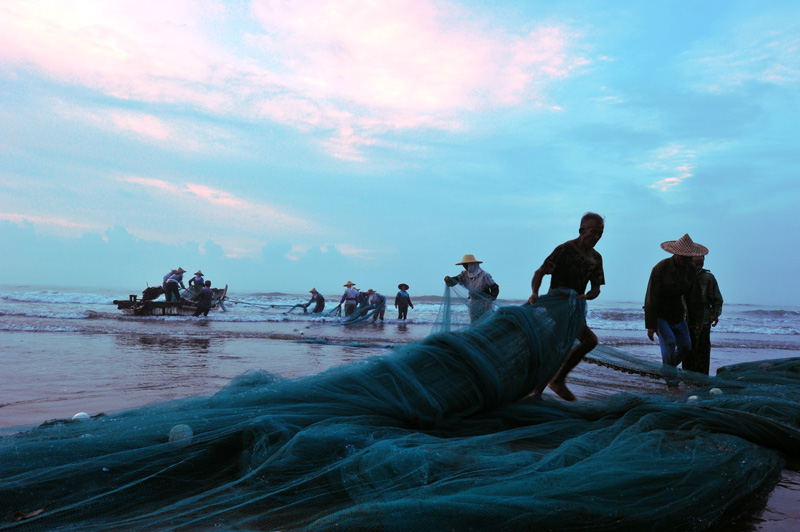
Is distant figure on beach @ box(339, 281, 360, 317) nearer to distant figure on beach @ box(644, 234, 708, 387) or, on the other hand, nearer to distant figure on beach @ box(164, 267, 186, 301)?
distant figure on beach @ box(164, 267, 186, 301)

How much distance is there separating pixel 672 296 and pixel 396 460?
5022 mm

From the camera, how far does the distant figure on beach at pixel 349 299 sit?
22531 millimetres

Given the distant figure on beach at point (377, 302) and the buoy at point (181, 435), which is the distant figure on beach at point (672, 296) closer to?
the buoy at point (181, 435)

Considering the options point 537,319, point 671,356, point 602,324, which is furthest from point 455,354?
point 602,324

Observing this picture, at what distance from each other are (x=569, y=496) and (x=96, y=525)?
1.73 metres

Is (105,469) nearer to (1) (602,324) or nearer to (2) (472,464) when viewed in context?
(2) (472,464)

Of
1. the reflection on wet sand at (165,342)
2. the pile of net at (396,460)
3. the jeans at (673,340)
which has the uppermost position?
the jeans at (673,340)

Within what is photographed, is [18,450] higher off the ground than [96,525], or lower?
higher

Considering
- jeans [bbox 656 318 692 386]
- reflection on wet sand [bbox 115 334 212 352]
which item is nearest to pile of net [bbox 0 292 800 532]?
jeans [bbox 656 318 692 386]

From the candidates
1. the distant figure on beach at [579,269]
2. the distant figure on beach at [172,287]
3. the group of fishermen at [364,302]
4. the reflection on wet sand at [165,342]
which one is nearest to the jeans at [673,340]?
the distant figure on beach at [579,269]

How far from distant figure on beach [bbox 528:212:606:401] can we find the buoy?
10.8ft

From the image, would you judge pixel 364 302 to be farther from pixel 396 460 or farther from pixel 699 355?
pixel 396 460

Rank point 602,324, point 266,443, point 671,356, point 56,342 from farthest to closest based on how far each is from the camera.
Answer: point 602,324, point 56,342, point 671,356, point 266,443

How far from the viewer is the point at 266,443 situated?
258 cm
